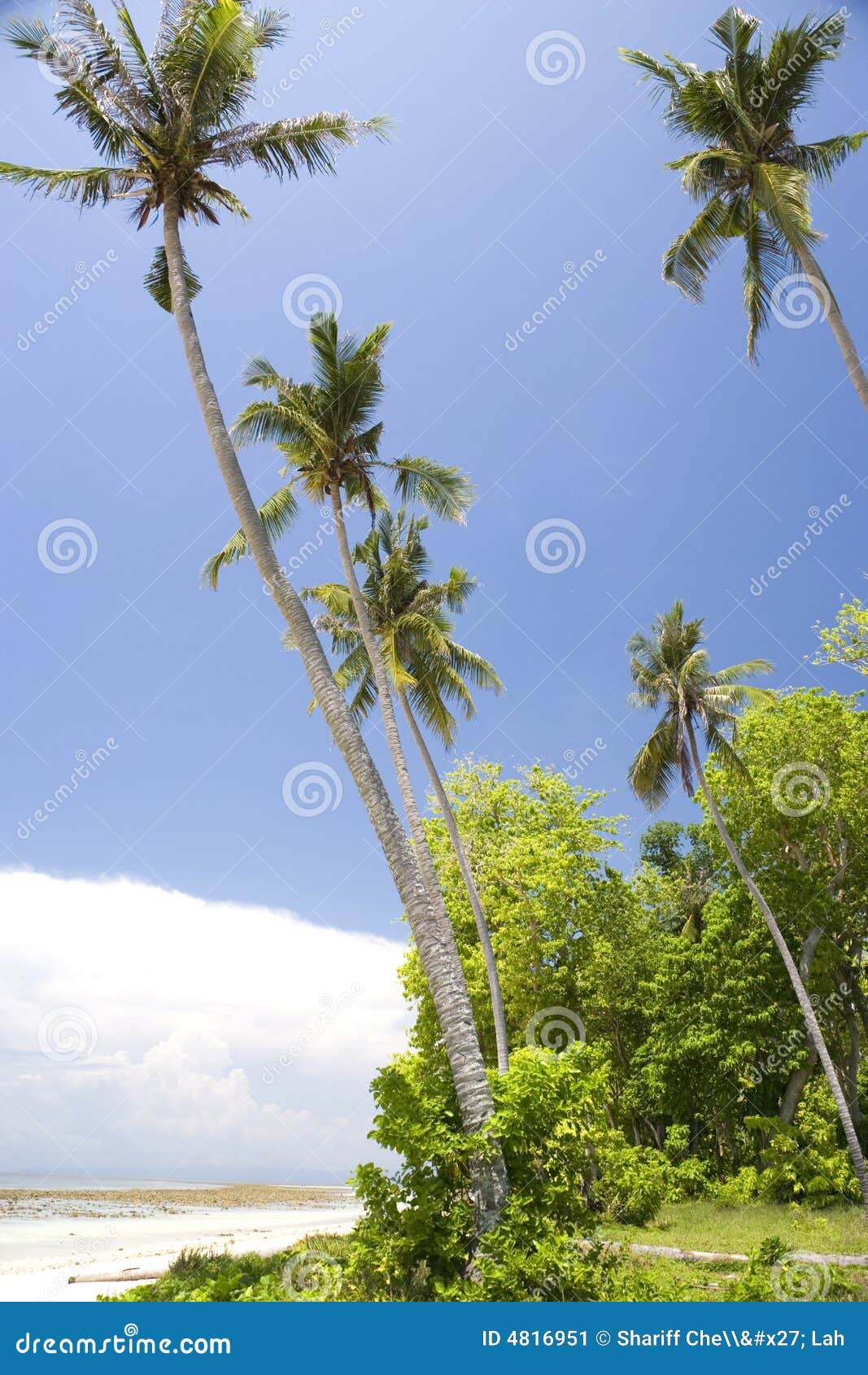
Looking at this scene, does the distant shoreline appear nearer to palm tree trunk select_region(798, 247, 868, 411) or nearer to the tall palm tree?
the tall palm tree

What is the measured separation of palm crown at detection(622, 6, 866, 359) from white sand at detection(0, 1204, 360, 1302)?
54.0 ft

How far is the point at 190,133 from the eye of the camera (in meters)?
10.8

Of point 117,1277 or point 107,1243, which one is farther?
point 107,1243

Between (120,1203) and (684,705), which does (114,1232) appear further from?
(684,705)

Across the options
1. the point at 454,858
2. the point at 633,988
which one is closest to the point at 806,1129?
the point at 633,988

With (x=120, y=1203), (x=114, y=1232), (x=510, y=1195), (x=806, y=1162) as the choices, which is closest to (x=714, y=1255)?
(x=510, y=1195)

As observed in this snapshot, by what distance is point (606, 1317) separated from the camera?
6.42 metres

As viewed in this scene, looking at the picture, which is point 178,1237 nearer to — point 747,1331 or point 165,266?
point 747,1331

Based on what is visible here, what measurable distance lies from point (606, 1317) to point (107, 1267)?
26.8 feet

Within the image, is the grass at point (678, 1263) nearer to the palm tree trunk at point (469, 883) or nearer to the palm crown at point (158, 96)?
the palm tree trunk at point (469, 883)

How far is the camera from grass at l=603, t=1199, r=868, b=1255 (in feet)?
51.5

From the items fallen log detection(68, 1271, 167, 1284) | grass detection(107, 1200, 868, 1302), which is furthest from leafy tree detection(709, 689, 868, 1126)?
fallen log detection(68, 1271, 167, 1284)

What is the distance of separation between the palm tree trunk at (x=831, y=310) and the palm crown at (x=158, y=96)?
766cm

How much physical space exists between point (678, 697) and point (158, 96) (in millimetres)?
18103
